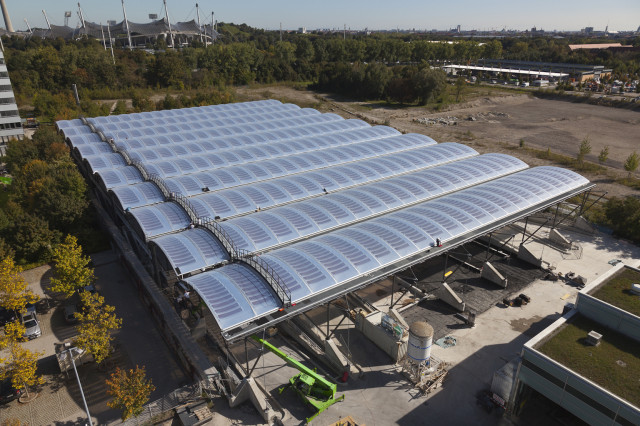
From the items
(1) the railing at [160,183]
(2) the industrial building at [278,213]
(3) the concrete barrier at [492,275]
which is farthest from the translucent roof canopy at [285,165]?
(3) the concrete barrier at [492,275]

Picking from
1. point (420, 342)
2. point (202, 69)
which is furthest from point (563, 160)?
point (202, 69)

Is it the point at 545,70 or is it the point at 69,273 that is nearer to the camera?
the point at 69,273

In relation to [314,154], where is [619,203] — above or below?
below

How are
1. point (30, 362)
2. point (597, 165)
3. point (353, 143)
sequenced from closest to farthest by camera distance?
1. point (30, 362)
2. point (353, 143)
3. point (597, 165)

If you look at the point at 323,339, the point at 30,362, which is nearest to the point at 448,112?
the point at 323,339

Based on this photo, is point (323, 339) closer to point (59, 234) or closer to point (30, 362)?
point (30, 362)

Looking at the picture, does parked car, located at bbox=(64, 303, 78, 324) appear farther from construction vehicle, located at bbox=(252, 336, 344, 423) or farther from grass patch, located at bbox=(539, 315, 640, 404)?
grass patch, located at bbox=(539, 315, 640, 404)

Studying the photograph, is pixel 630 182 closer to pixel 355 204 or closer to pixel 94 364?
pixel 355 204
